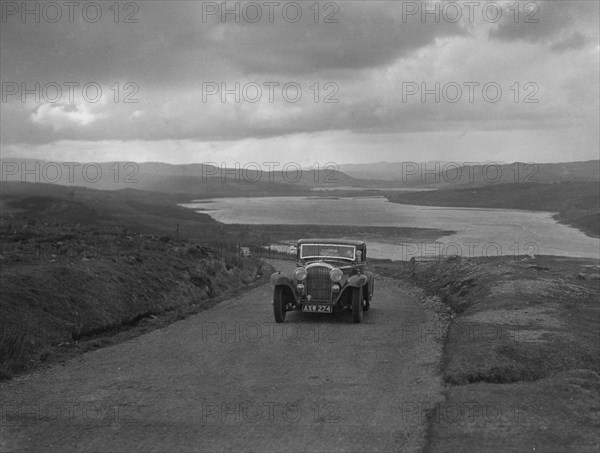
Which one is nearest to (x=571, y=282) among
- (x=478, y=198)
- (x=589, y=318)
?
(x=589, y=318)

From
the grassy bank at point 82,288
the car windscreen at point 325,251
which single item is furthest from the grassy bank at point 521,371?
the grassy bank at point 82,288

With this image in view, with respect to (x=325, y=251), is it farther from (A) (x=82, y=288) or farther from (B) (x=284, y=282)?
(A) (x=82, y=288)

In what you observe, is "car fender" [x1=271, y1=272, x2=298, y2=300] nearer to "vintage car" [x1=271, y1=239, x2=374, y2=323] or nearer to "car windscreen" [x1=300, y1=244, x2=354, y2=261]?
"vintage car" [x1=271, y1=239, x2=374, y2=323]

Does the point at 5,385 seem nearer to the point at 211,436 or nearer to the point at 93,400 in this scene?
the point at 93,400

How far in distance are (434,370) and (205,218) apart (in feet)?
408

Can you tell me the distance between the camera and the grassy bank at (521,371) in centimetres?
847

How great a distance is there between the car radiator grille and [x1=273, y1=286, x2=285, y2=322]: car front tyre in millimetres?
812

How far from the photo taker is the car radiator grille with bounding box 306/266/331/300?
1897 cm

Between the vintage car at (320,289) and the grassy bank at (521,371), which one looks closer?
the grassy bank at (521,371)

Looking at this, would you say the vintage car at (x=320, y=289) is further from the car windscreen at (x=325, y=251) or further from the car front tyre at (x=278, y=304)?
the car windscreen at (x=325, y=251)

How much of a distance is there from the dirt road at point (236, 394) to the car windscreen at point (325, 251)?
3.55 m

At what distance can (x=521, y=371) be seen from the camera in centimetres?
1162

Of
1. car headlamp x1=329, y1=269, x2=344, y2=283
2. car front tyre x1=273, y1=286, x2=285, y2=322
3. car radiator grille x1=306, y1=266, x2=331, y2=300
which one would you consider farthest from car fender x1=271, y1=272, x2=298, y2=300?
car headlamp x1=329, y1=269, x2=344, y2=283

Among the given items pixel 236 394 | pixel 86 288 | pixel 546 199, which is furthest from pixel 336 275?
pixel 546 199
